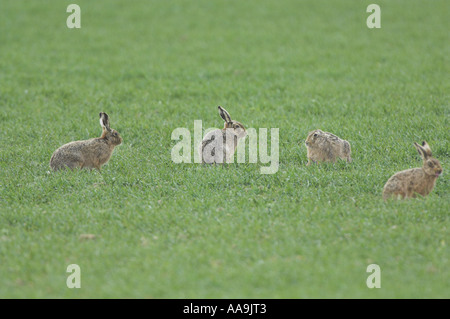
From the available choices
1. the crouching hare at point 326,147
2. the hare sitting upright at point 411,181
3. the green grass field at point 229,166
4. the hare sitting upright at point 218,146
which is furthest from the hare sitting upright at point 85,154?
the hare sitting upright at point 411,181

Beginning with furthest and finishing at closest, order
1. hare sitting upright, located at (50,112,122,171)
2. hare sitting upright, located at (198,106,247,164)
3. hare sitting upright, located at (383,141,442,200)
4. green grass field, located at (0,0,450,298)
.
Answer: hare sitting upright, located at (198,106,247,164), hare sitting upright, located at (50,112,122,171), hare sitting upright, located at (383,141,442,200), green grass field, located at (0,0,450,298)

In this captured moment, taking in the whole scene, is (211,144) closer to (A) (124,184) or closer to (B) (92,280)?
(A) (124,184)

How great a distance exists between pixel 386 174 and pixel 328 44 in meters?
9.58

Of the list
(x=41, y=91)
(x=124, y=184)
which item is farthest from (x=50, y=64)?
(x=124, y=184)

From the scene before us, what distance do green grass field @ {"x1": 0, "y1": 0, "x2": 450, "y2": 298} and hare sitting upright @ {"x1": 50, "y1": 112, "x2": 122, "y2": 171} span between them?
26 centimetres

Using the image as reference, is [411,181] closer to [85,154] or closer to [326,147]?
[326,147]

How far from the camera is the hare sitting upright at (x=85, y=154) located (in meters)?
9.02

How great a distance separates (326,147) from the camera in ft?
29.6

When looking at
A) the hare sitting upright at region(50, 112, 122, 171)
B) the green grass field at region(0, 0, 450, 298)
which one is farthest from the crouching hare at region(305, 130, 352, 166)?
the hare sitting upright at region(50, 112, 122, 171)

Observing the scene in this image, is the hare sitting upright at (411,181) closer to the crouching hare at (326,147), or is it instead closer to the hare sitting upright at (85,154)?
the crouching hare at (326,147)

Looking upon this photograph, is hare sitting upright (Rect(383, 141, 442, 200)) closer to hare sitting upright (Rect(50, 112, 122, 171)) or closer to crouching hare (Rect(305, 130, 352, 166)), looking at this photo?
crouching hare (Rect(305, 130, 352, 166))

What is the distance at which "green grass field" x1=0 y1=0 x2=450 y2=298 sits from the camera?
6.12m

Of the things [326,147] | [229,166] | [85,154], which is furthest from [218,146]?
[85,154]

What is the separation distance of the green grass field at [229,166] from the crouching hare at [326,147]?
196mm
